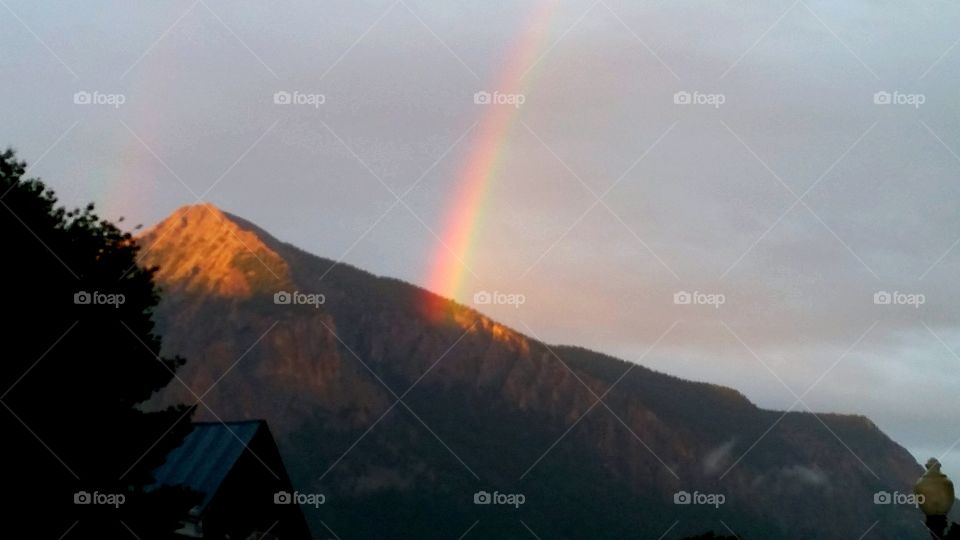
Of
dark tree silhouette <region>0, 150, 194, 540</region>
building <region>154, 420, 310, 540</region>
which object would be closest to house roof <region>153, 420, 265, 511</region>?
building <region>154, 420, 310, 540</region>

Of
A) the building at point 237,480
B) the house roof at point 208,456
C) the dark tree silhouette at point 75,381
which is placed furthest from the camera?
the house roof at point 208,456

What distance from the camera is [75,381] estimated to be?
1014 inches

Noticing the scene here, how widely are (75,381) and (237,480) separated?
17.1 metres

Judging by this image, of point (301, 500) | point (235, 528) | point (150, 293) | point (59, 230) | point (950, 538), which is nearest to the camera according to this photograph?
point (950, 538)

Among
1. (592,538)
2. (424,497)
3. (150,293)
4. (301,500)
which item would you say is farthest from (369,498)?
(150,293)

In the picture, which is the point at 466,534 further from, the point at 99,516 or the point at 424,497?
the point at 99,516

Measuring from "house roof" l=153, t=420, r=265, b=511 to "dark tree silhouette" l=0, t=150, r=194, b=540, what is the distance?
1311 cm

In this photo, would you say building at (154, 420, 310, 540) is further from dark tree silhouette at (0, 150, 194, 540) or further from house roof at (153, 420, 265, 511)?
dark tree silhouette at (0, 150, 194, 540)

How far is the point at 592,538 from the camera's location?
189 m

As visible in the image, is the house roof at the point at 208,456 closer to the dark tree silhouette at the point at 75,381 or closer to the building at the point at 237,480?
the building at the point at 237,480

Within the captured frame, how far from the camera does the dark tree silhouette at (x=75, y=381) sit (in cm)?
2439

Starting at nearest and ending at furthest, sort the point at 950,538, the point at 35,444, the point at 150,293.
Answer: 1. the point at 950,538
2. the point at 35,444
3. the point at 150,293

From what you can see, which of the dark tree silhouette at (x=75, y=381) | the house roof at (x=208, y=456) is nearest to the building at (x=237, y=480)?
the house roof at (x=208, y=456)

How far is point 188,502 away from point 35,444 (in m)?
4.12
